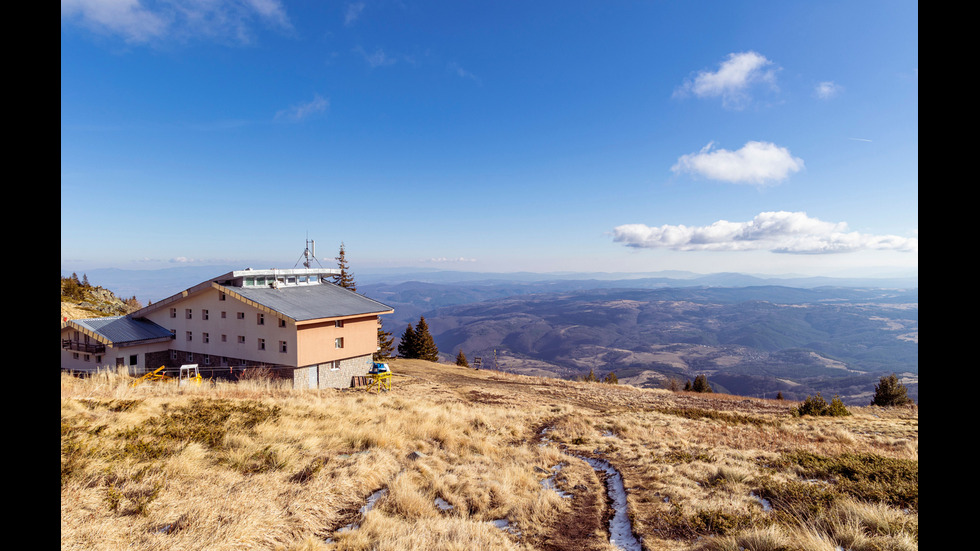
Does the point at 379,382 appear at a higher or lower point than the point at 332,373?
lower

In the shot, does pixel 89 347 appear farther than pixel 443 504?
Yes

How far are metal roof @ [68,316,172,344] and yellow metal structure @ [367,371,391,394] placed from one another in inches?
546

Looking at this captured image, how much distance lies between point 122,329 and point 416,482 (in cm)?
2750

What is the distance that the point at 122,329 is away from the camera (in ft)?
84.6

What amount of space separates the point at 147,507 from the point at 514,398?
68.4 feet

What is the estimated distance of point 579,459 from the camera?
1209 cm

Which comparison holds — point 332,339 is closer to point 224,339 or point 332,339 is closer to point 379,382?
point 379,382

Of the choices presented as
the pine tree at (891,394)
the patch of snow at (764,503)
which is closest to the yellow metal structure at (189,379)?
the patch of snow at (764,503)

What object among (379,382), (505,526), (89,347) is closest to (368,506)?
(505,526)

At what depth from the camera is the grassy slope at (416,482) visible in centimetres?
604

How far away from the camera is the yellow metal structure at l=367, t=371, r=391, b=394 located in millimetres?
24475

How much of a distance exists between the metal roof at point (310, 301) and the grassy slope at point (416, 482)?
921 cm

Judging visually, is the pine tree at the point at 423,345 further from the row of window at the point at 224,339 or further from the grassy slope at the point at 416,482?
the grassy slope at the point at 416,482
